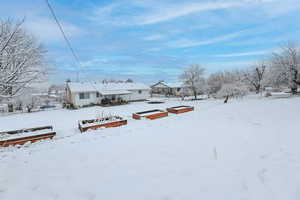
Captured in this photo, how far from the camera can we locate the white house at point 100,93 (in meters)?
22.2

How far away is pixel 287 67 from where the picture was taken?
17.8m

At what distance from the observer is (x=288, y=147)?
143 inches

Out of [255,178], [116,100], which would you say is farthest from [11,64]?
[116,100]

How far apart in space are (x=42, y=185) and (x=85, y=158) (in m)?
1.10

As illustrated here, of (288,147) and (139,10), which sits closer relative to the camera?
(288,147)

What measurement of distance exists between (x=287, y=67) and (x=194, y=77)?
14.3 m

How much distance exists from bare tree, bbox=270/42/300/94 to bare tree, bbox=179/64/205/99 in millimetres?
11977

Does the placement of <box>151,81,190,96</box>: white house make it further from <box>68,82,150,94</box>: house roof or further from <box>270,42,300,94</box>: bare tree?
<box>270,42,300,94</box>: bare tree

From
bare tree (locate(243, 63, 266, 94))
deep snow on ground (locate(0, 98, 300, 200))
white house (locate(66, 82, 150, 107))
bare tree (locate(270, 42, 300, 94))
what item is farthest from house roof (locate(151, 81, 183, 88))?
deep snow on ground (locate(0, 98, 300, 200))

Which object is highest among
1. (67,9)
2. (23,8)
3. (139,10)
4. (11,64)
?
(139,10)

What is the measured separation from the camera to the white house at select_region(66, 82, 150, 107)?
72.8 ft

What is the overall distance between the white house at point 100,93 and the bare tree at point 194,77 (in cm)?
922

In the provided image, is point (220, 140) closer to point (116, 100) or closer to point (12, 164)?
point (12, 164)

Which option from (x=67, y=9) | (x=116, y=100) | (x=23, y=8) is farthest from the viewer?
(x=116, y=100)
